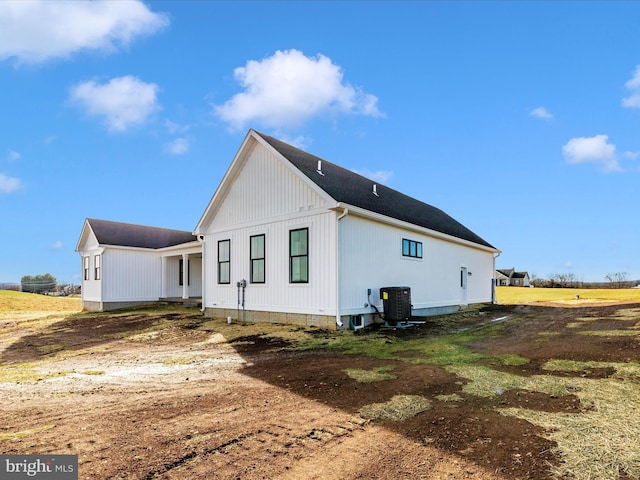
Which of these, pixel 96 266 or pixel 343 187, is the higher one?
pixel 343 187

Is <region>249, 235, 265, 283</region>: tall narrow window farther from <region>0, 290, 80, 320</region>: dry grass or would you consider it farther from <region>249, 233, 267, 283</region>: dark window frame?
<region>0, 290, 80, 320</region>: dry grass

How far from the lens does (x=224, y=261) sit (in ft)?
53.1

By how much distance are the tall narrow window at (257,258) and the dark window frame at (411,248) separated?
5442 millimetres

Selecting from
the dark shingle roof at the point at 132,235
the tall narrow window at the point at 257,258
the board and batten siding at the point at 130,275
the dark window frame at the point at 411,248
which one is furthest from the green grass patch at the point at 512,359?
the dark shingle roof at the point at 132,235

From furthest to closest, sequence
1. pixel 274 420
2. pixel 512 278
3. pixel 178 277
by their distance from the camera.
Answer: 1. pixel 512 278
2. pixel 178 277
3. pixel 274 420

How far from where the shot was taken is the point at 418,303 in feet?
53.4

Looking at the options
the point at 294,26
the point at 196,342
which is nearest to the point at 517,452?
→ the point at 196,342

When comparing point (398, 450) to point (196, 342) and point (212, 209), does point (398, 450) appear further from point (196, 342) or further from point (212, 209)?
point (212, 209)

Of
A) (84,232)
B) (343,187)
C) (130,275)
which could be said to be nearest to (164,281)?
(130,275)

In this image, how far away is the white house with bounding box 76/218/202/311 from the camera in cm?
2319

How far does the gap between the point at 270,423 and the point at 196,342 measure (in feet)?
25.3

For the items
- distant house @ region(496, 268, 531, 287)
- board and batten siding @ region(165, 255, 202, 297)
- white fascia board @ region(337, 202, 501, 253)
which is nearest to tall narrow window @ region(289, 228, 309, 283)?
white fascia board @ region(337, 202, 501, 253)

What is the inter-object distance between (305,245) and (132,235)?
678 inches

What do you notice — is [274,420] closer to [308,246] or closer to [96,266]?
[308,246]
